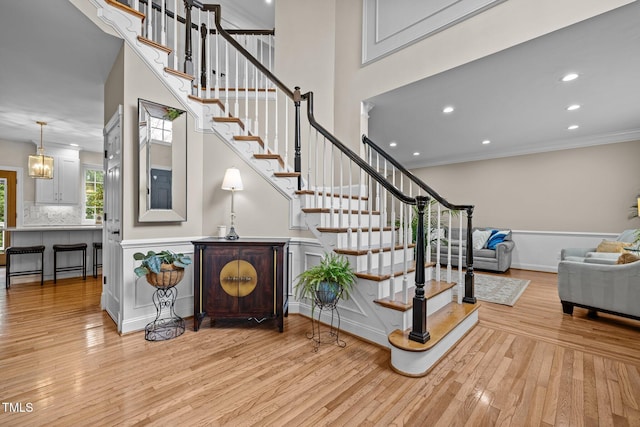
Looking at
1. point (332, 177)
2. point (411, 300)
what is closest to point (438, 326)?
point (411, 300)

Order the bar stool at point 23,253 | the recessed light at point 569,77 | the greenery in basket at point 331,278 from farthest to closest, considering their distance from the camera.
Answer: the bar stool at point 23,253, the recessed light at point 569,77, the greenery in basket at point 331,278

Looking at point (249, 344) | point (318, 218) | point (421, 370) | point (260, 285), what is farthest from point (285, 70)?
point (421, 370)

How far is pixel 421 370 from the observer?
6.23 ft

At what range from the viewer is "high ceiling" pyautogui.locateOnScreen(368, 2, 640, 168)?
2383mm

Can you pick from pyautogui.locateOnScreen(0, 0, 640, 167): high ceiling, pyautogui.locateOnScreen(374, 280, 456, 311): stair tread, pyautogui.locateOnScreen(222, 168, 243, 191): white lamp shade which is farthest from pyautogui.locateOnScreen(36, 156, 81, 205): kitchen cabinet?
pyautogui.locateOnScreen(374, 280, 456, 311): stair tread

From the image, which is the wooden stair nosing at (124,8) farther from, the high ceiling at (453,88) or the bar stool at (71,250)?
the bar stool at (71,250)

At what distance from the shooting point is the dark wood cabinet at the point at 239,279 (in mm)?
2572

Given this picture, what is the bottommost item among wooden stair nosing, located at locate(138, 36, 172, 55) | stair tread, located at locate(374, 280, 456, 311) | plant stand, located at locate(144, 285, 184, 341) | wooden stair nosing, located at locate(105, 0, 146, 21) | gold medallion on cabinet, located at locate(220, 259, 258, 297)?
plant stand, located at locate(144, 285, 184, 341)

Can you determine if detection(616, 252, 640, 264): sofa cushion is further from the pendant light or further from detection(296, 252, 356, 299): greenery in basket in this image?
the pendant light

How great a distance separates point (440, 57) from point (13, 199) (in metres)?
8.30

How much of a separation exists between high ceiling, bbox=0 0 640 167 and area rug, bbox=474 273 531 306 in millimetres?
2575

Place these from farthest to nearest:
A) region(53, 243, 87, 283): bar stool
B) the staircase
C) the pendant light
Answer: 1. the pendant light
2. region(53, 243, 87, 283): bar stool
3. the staircase

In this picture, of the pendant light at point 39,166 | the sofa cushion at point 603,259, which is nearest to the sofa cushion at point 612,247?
the sofa cushion at point 603,259

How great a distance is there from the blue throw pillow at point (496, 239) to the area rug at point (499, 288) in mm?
731
